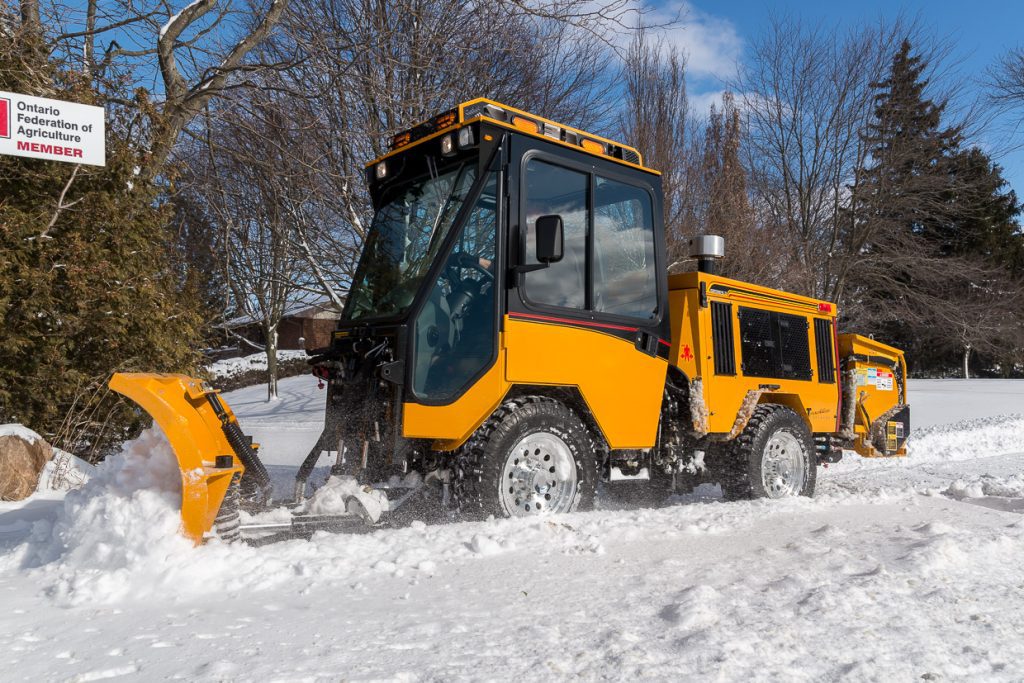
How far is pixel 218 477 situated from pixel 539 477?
1.89 m

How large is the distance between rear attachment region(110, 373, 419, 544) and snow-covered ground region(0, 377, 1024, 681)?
17cm

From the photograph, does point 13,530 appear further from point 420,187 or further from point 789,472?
point 789,472

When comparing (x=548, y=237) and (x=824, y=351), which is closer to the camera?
(x=548, y=237)

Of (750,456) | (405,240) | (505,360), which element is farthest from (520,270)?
(750,456)

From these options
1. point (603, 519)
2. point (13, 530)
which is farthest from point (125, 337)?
point (603, 519)

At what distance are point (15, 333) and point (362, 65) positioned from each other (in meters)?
5.52

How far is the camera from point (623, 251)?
5305 millimetres

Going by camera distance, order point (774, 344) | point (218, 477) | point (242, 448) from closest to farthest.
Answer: point (218, 477)
point (242, 448)
point (774, 344)

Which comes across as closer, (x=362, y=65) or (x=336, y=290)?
(x=362, y=65)

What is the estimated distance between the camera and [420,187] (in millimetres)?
5121

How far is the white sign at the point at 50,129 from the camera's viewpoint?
5.50 m

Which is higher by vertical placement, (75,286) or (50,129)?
(50,129)

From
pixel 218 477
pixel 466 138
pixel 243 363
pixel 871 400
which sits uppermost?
pixel 466 138

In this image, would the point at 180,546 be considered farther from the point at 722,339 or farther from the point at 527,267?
the point at 722,339
